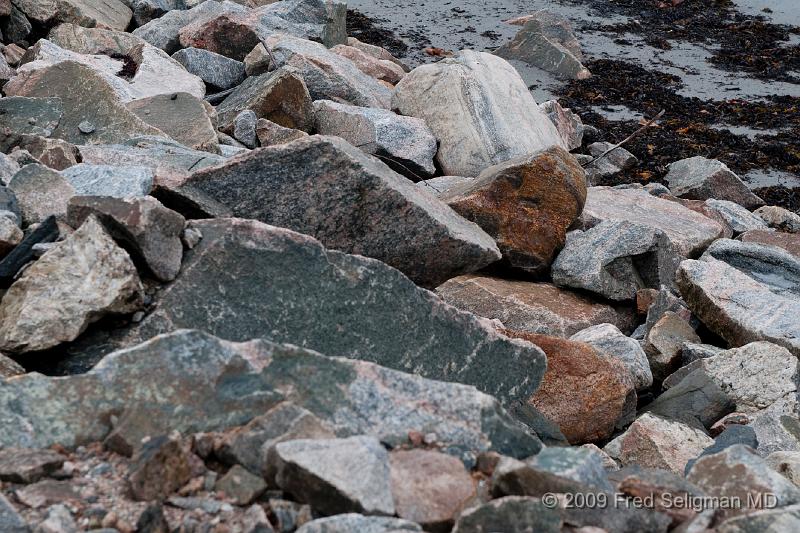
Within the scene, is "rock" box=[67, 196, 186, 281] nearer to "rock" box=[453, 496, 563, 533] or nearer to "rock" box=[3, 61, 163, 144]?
"rock" box=[453, 496, 563, 533]

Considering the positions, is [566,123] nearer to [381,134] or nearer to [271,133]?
[381,134]

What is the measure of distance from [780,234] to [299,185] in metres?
5.34

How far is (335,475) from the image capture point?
84.8 inches

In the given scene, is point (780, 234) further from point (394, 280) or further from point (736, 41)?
point (736, 41)

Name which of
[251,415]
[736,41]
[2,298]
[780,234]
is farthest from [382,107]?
[736,41]

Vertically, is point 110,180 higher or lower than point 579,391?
higher

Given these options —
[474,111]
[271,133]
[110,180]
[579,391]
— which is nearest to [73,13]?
[271,133]

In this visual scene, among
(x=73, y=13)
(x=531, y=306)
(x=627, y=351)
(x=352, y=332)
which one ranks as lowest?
(x=531, y=306)

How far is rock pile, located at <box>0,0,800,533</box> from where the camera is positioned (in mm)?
2254

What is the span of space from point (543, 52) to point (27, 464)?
11949 mm

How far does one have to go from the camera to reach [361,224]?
4.02 metres

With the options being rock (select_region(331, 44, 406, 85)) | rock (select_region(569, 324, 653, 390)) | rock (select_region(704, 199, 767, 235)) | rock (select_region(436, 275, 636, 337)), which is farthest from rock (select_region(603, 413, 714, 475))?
rock (select_region(331, 44, 406, 85))

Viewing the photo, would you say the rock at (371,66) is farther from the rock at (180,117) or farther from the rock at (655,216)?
the rock at (180,117)

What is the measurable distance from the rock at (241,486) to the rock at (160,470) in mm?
90
